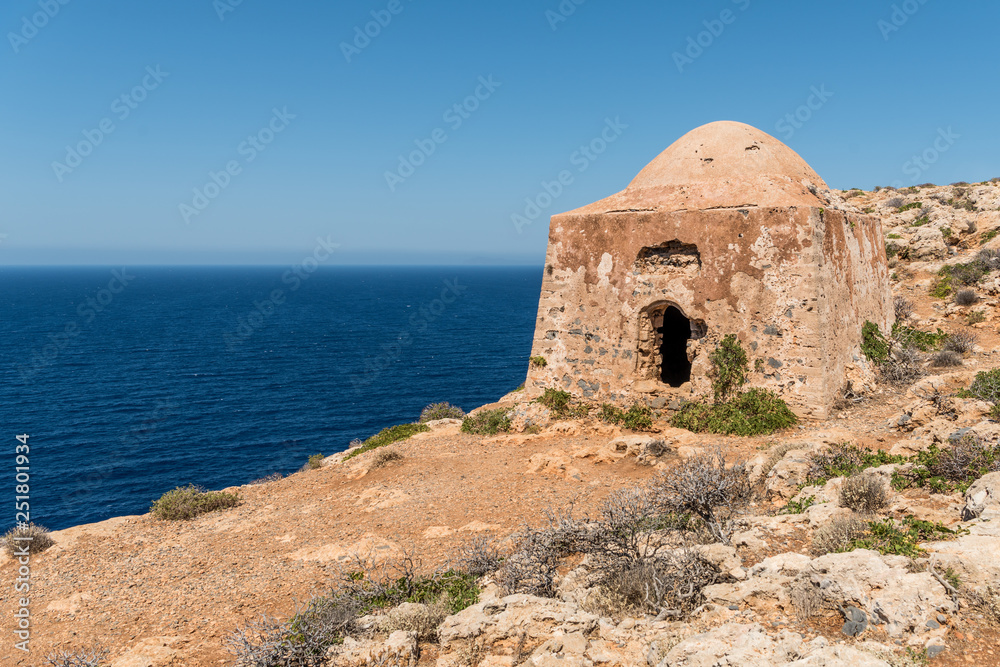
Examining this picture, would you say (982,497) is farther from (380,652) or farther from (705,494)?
(380,652)

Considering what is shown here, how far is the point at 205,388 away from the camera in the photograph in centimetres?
3841

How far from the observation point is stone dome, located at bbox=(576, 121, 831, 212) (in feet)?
38.6

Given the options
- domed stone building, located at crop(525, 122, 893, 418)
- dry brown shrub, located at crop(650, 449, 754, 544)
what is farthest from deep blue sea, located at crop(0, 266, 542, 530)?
dry brown shrub, located at crop(650, 449, 754, 544)

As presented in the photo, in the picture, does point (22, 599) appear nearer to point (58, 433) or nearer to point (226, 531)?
point (226, 531)

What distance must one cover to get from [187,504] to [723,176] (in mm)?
12950

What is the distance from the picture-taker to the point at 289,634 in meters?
5.29

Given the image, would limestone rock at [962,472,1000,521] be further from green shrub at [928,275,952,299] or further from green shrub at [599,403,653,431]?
green shrub at [928,275,952,299]

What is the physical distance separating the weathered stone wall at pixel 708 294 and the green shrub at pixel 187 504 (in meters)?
7.04

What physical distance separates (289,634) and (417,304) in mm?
95537

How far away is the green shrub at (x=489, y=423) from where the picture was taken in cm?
1335

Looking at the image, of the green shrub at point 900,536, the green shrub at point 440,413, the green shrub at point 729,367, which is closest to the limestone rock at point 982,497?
the green shrub at point 900,536

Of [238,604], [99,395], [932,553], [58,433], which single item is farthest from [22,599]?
[99,395]

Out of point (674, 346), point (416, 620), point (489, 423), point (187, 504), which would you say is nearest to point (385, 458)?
point (489, 423)

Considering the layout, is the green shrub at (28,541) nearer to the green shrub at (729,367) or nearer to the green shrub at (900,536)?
the green shrub at (900,536)
